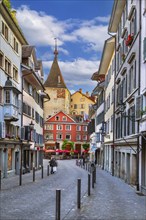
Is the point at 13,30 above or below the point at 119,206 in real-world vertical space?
above

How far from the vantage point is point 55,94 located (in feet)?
392

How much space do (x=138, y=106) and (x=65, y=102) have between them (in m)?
100

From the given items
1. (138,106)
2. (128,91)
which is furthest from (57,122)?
(138,106)

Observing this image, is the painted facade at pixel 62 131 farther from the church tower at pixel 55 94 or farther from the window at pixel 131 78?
the window at pixel 131 78

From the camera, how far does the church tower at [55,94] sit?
117188mm

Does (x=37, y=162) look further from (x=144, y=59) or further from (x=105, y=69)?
(x=144, y=59)

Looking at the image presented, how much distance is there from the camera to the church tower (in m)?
117

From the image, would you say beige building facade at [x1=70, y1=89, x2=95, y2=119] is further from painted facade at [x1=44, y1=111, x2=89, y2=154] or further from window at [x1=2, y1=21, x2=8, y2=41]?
window at [x1=2, y1=21, x2=8, y2=41]

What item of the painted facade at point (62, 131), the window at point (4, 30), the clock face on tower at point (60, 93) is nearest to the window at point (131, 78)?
the window at point (4, 30)

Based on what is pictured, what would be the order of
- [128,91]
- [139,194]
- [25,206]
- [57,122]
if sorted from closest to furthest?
[25,206] < [139,194] < [128,91] < [57,122]

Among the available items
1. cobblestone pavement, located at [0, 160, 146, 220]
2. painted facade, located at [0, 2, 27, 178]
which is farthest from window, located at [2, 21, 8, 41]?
cobblestone pavement, located at [0, 160, 146, 220]

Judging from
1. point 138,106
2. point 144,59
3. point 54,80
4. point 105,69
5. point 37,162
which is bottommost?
point 37,162

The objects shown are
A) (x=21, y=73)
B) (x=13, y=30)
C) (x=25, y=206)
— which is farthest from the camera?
(x=21, y=73)

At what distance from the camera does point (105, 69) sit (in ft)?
155
